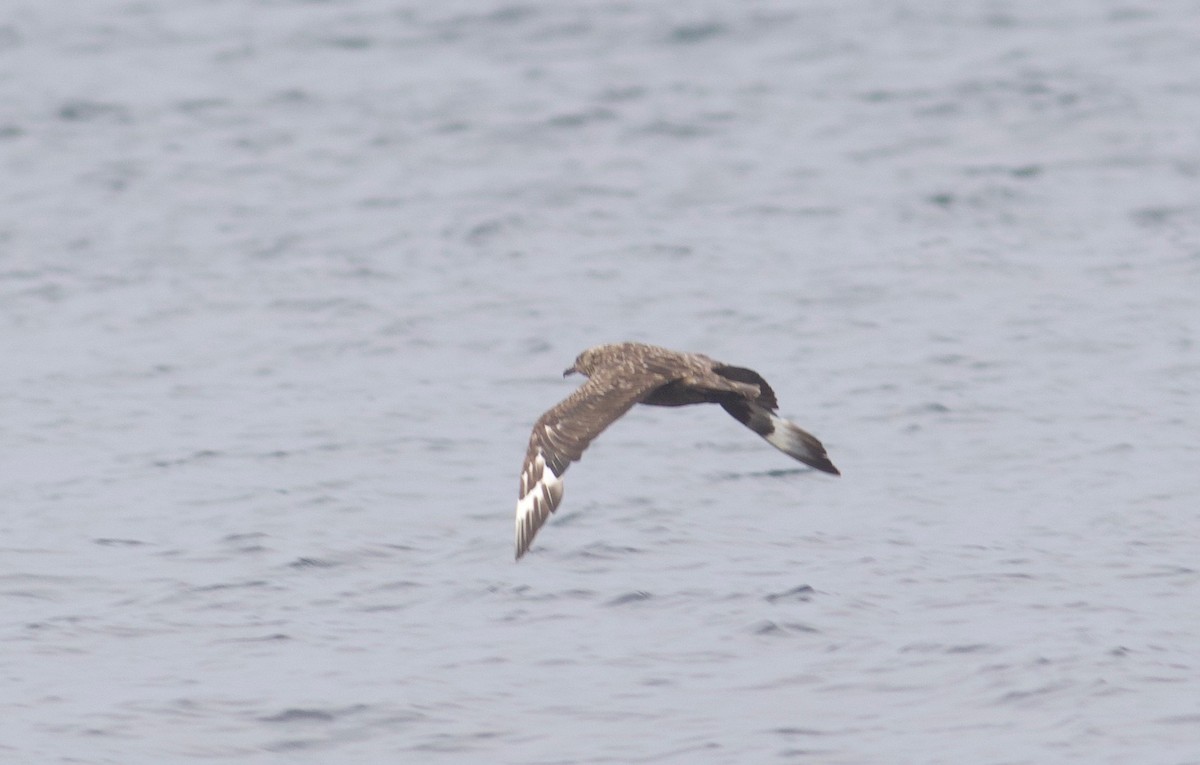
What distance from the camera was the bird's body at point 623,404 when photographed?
8484mm

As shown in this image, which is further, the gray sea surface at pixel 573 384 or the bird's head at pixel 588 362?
the bird's head at pixel 588 362

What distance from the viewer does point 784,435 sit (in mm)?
9930

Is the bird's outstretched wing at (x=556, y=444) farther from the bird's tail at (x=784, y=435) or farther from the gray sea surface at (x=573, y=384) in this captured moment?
the bird's tail at (x=784, y=435)

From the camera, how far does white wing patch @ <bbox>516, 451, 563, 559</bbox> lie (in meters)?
8.48

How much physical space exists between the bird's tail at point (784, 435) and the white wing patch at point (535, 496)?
1.60 metres

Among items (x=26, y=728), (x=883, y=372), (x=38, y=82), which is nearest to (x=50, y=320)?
(x=883, y=372)

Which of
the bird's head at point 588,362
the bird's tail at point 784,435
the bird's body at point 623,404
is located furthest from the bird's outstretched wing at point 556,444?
the bird's tail at point 784,435

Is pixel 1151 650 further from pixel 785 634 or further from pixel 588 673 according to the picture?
pixel 588 673

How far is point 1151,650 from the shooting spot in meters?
8.96

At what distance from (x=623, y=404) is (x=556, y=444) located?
1.30 ft

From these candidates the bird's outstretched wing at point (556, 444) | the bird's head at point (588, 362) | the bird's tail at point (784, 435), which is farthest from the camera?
the bird's tail at point (784, 435)

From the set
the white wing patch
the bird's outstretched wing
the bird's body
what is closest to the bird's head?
the bird's body

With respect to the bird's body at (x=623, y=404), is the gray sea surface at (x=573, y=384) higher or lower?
lower

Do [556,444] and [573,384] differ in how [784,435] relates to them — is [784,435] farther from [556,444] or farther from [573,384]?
[573,384]
